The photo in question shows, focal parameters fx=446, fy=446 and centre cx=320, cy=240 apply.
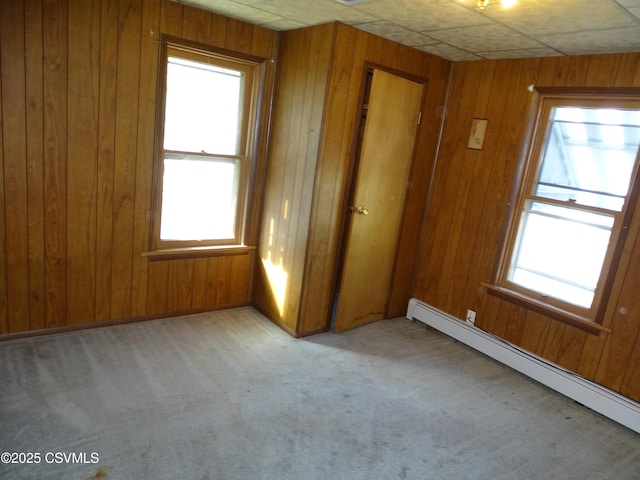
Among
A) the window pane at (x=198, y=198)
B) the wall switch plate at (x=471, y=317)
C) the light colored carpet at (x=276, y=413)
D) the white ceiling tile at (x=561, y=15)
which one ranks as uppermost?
the white ceiling tile at (x=561, y=15)

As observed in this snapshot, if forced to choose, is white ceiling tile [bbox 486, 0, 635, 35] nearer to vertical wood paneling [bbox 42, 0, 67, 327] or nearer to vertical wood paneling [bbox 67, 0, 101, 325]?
vertical wood paneling [bbox 67, 0, 101, 325]

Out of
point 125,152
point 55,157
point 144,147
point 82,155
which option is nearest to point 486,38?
point 144,147

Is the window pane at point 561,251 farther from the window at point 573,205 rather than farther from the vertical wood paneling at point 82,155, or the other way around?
the vertical wood paneling at point 82,155

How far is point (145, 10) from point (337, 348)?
263cm

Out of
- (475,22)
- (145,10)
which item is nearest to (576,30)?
(475,22)

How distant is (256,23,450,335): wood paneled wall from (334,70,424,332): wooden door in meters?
0.10

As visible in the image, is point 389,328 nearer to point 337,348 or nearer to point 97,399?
point 337,348

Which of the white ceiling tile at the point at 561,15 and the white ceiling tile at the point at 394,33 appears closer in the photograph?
the white ceiling tile at the point at 561,15

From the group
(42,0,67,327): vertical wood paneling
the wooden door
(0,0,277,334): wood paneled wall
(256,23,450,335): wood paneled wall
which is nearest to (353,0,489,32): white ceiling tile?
(256,23,450,335): wood paneled wall

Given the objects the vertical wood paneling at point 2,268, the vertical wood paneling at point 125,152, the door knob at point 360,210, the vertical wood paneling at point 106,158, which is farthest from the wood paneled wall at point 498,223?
the vertical wood paneling at point 2,268

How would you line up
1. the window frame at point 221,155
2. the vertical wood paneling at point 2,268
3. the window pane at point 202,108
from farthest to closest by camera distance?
1. the window pane at point 202,108
2. the window frame at point 221,155
3. the vertical wood paneling at point 2,268

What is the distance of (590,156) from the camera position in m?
2.95

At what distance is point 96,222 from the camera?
9.78ft

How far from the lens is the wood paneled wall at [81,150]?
2.59m
